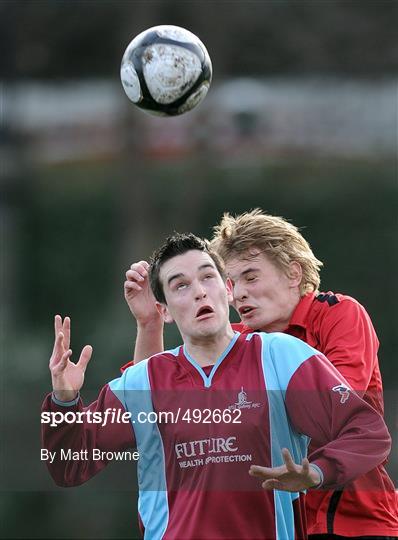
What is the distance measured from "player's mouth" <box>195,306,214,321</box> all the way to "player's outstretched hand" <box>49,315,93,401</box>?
14.8 inches

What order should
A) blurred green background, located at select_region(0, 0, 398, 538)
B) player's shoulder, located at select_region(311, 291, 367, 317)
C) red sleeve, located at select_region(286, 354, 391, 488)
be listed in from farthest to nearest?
blurred green background, located at select_region(0, 0, 398, 538) → player's shoulder, located at select_region(311, 291, 367, 317) → red sleeve, located at select_region(286, 354, 391, 488)

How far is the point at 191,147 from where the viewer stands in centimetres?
1431

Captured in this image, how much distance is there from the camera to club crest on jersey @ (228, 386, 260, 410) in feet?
11.5

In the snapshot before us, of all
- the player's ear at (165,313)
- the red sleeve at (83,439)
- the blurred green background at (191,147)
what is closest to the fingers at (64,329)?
the red sleeve at (83,439)

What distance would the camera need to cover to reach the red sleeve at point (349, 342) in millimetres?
3781

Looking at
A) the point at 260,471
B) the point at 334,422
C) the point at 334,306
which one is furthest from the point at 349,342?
the point at 260,471

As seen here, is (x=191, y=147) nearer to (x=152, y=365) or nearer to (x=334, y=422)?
(x=152, y=365)

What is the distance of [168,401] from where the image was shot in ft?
11.7

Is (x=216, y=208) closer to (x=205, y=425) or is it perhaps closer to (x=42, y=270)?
(x=42, y=270)

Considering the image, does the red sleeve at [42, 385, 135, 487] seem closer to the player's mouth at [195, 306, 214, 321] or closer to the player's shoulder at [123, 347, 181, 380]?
the player's shoulder at [123, 347, 181, 380]

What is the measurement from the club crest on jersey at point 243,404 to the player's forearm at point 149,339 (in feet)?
2.25

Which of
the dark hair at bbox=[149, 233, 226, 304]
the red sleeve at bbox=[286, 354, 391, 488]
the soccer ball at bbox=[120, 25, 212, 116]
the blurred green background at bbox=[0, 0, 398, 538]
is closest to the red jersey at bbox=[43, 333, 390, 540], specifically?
the red sleeve at bbox=[286, 354, 391, 488]

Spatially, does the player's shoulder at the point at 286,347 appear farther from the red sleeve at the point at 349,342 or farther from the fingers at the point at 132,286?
the fingers at the point at 132,286

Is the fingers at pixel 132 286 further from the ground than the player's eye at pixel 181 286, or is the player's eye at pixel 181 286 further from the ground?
the fingers at pixel 132 286
